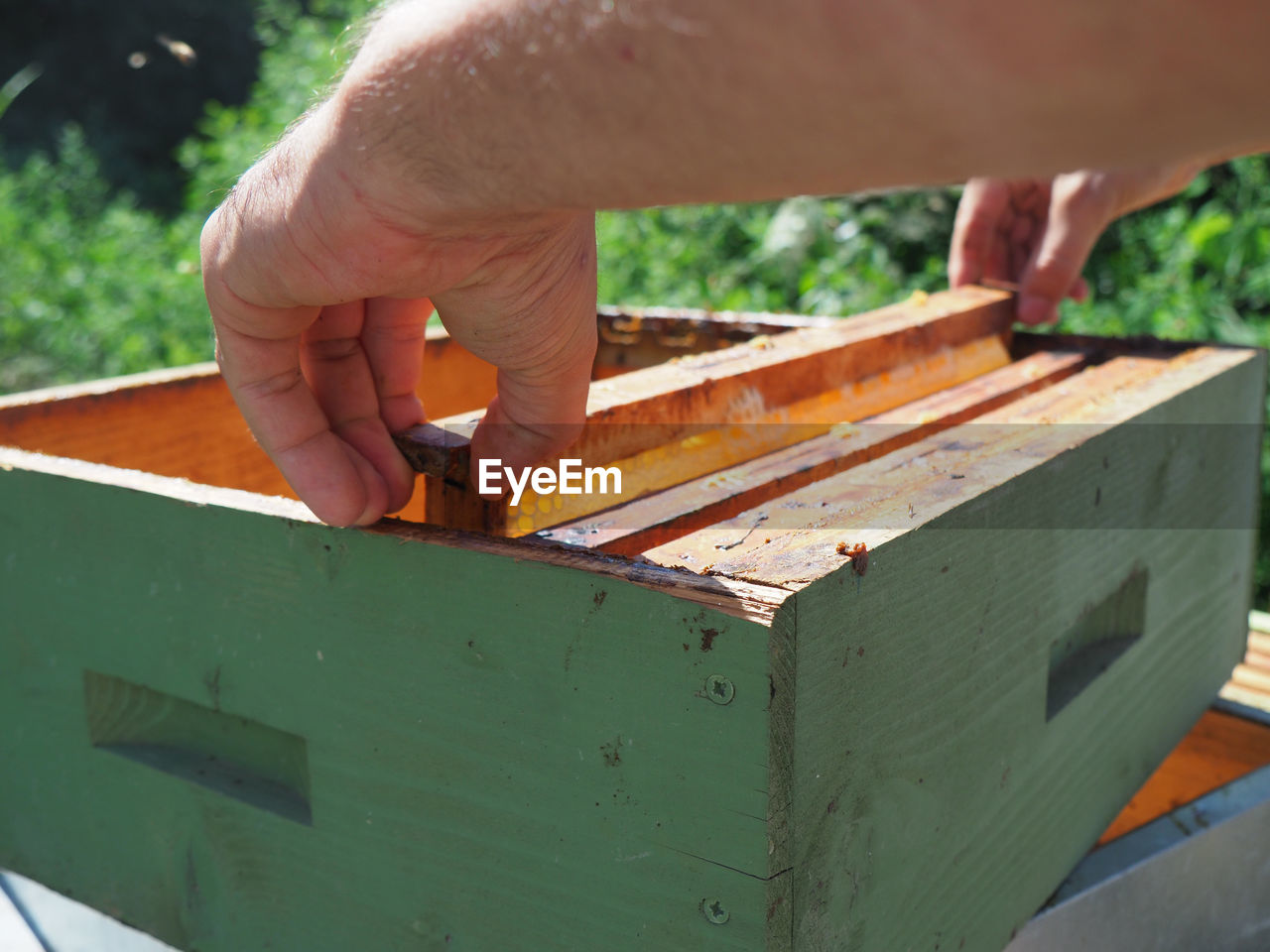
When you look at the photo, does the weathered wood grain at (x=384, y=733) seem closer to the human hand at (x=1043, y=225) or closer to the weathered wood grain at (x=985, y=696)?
the weathered wood grain at (x=985, y=696)

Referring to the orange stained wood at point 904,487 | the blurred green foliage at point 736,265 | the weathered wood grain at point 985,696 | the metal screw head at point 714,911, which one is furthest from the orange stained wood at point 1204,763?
the blurred green foliage at point 736,265

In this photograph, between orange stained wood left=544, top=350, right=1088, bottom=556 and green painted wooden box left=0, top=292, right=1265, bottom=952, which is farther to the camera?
orange stained wood left=544, top=350, right=1088, bottom=556

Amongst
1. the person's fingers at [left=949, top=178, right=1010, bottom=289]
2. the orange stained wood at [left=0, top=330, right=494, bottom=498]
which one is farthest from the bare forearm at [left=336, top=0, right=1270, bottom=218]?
the person's fingers at [left=949, top=178, right=1010, bottom=289]

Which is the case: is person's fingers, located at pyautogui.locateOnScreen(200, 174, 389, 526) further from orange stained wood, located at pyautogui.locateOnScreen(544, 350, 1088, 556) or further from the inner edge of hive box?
orange stained wood, located at pyautogui.locateOnScreen(544, 350, 1088, 556)

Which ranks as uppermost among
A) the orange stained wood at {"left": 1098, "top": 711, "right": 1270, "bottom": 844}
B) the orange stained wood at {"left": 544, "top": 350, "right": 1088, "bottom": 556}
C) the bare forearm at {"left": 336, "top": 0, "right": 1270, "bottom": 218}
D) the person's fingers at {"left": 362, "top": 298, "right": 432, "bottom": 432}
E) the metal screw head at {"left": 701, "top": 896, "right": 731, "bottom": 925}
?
the bare forearm at {"left": 336, "top": 0, "right": 1270, "bottom": 218}

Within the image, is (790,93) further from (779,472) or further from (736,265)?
(736,265)

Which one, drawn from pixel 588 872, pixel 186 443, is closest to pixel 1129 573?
pixel 588 872
